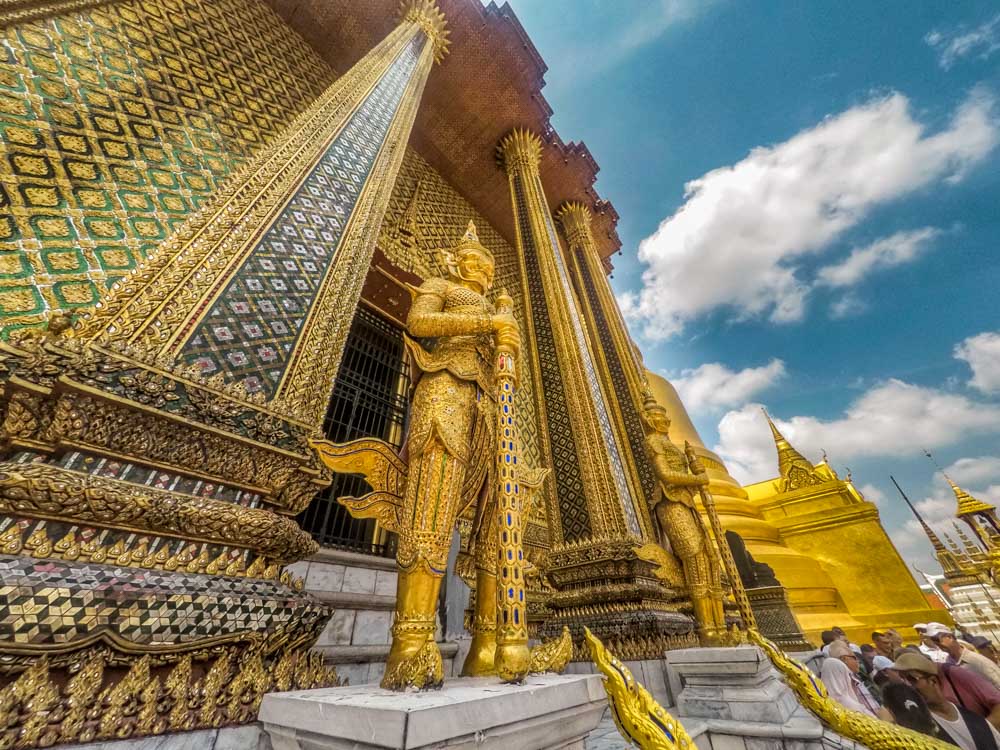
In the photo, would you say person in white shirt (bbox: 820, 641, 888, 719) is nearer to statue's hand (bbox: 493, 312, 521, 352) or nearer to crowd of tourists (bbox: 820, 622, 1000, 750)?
crowd of tourists (bbox: 820, 622, 1000, 750)

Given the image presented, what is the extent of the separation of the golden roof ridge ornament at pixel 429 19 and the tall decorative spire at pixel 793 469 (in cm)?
1021

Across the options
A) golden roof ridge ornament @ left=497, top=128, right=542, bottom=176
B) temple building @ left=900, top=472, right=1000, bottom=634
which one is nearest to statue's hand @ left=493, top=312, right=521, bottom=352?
golden roof ridge ornament @ left=497, top=128, right=542, bottom=176

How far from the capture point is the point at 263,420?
Answer: 118 centimetres

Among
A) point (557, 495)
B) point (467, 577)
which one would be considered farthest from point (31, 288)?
point (557, 495)

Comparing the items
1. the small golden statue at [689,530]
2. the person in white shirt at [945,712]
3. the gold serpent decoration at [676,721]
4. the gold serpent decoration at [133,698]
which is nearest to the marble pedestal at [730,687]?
the gold serpent decoration at [676,721]

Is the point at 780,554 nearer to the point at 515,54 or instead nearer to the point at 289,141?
the point at 289,141

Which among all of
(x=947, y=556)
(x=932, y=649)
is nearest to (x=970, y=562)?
(x=947, y=556)

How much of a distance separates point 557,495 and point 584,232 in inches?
236

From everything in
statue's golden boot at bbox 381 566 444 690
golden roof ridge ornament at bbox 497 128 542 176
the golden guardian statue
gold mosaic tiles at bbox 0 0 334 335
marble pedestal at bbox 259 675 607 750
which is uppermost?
golden roof ridge ornament at bbox 497 128 542 176

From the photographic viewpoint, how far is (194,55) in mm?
3607

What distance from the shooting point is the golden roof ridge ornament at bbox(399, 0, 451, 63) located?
18.1 ft

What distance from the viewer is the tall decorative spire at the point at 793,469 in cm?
797

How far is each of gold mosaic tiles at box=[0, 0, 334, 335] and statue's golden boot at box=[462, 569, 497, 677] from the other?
197 cm

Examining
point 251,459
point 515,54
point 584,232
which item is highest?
point 515,54
